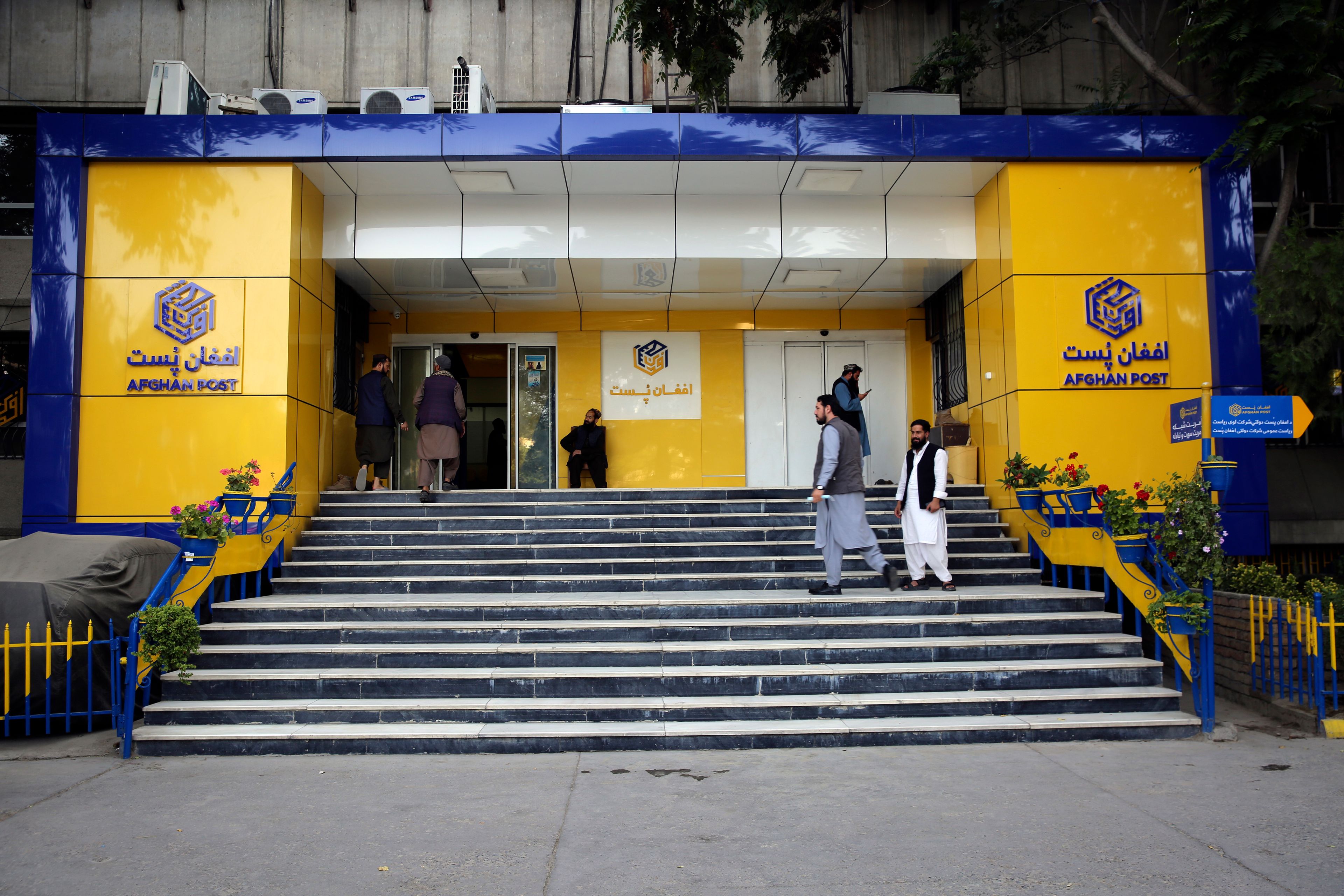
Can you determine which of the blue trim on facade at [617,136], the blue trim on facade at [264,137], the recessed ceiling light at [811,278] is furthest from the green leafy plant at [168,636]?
the recessed ceiling light at [811,278]

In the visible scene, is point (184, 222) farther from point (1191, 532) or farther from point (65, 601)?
point (1191, 532)

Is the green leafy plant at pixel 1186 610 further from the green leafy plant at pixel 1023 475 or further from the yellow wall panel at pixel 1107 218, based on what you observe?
the yellow wall panel at pixel 1107 218

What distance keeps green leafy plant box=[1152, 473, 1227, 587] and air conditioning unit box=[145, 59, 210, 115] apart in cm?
1092

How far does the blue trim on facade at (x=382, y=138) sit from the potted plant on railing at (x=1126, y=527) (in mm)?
7774

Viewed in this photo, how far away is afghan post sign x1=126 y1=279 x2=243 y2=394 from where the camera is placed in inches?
401

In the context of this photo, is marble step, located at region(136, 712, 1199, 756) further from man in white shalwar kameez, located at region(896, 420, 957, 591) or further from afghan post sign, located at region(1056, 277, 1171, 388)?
afghan post sign, located at region(1056, 277, 1171, 388)

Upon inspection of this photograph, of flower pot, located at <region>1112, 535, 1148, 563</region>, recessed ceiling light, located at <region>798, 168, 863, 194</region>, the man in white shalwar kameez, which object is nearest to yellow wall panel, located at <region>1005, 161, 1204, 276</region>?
recessed ceiling light, located at <region>798, 168, 863, 194</region>

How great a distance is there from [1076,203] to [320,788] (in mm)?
9760

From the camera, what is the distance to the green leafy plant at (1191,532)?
24.7 feet

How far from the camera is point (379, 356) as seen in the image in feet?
37.9

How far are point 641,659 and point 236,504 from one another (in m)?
4.05

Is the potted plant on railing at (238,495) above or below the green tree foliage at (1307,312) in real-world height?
below

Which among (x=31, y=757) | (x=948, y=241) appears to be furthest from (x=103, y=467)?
(x=948, y=241)

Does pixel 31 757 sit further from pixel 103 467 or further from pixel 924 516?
pixel 924 516
